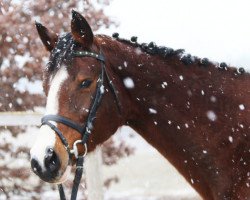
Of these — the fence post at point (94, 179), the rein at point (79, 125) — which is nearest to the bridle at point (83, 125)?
the rein at point (79, 125)

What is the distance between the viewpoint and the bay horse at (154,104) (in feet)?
9.89

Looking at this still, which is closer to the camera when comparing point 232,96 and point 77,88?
point 77,88

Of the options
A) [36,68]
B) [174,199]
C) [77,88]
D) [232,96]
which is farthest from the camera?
[174,199]

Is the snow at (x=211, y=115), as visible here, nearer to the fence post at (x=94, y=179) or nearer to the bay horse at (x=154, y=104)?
the bay horse at (x=154, y=104)

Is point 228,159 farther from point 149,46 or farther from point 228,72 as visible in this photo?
point 149,46

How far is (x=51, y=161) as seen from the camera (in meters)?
2.87

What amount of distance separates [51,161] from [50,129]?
18cm

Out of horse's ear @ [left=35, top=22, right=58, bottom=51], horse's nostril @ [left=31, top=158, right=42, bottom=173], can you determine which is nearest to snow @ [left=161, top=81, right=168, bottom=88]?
horse's ear @ [left=35, top=22, right=58, bottom=51]

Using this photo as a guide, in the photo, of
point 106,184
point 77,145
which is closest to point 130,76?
point 77,145

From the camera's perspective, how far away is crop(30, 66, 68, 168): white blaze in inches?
111

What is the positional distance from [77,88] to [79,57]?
205 mm

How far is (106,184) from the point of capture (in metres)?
6.56

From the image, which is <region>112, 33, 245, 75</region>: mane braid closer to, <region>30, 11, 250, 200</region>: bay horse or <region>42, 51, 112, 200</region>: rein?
<region>30, 11, 250, 200</region>: bay horse

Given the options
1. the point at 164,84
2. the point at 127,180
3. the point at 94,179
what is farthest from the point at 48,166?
the point at 127,180
